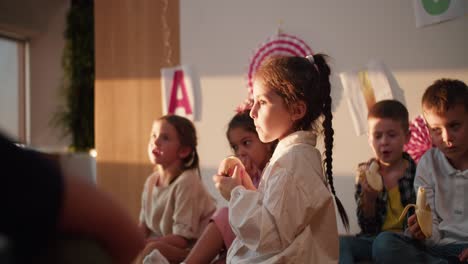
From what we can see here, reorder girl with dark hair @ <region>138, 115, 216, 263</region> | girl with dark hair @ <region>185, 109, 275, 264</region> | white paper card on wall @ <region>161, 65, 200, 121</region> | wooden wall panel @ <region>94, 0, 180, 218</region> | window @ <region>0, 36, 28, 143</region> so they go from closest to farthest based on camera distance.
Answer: girl with dark hair @ <region>185, 109, 275, 264</region>
girl with dark hair @ <region>138, 115, 216, 263</region>
white paper card on wall @ <region>161, 65, 200, 121</region>
wooden wall panel @ <region>94, 0, 180, 218</region>
window @ <region>0, 36, 28, 143</region>

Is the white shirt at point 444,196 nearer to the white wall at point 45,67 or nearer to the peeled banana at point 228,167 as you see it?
the peeled banana at point 228,167

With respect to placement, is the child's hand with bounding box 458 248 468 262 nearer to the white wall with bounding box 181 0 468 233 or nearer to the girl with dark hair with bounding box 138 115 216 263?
the white wall with bounding box 181 0 468 233

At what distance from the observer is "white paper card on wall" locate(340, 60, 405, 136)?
8.00 ft

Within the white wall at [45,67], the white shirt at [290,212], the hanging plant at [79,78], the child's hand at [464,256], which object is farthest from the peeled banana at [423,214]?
the white wall at [45,67]

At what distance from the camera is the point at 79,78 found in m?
5.03

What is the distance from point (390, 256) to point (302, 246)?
1.75ft

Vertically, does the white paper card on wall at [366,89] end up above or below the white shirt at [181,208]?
above

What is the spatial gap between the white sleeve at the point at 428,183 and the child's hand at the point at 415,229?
0.22 feet

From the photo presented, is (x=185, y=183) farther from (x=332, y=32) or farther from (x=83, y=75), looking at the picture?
(x=83, y=75)

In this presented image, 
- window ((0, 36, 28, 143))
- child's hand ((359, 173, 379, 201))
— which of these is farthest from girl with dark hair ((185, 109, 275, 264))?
window ((0, 36, 28, 143))

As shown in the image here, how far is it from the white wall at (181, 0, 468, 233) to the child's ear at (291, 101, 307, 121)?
1050 mm

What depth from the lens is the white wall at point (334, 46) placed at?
7.71 feet

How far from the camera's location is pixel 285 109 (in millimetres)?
1476

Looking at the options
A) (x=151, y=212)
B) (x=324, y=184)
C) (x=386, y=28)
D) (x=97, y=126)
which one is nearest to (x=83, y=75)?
(x=97, y=126)
